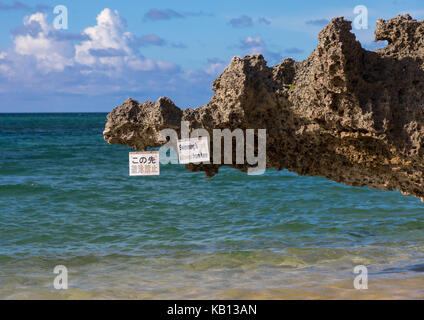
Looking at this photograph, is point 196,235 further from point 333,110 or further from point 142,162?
point 333,110

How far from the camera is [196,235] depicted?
854 centimetres

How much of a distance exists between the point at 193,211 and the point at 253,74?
5.97m

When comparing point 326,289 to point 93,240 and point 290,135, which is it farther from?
point 93,240

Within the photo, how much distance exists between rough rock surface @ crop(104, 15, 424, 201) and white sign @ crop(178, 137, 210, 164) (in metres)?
0.15

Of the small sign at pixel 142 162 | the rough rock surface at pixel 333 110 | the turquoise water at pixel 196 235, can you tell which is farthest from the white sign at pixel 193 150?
the turquoise water at pixel 196 235

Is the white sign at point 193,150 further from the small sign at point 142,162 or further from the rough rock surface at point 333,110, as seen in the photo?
the small sign at point 142,162

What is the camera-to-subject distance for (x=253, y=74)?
499 cm

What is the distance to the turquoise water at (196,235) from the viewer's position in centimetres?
609

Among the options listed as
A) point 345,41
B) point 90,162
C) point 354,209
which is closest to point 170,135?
point 345,41

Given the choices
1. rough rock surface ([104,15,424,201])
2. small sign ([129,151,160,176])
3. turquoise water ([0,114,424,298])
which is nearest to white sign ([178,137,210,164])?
rough rock surface ([104,15,424,201])

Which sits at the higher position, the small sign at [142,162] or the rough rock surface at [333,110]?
the rough rock surface at [333,110]

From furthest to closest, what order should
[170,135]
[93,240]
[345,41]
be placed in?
[93,240]
[170,135]
[345,41]

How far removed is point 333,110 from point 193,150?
4.83 ft

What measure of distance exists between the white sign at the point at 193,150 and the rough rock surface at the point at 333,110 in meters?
0.15
